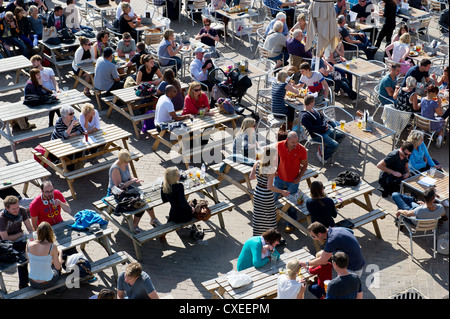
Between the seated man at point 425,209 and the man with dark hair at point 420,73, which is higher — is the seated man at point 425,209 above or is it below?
below

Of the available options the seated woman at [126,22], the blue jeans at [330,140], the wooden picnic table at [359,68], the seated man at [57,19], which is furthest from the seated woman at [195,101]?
the seated man at [57,19]

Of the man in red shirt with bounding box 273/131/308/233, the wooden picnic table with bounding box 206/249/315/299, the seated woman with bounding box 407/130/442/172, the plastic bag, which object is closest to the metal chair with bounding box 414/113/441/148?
the seated woman with bounding box 407/130/442/172

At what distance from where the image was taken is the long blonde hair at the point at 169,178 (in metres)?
9.26

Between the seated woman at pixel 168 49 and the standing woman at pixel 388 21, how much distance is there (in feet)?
18.7

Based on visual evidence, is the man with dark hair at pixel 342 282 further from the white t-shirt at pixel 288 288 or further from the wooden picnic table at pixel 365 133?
the wooden picnic table at pixel 365 133

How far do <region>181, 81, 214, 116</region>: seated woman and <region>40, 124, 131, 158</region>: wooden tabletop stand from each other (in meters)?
1.36

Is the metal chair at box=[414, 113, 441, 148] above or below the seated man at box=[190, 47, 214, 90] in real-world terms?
below

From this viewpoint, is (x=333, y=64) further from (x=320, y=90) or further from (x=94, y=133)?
(x=94, y=133)

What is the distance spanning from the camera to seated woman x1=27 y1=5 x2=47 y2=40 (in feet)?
53.0

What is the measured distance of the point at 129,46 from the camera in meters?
14.8

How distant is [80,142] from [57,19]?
18.4 ft

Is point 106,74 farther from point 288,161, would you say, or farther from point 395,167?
point 395,167

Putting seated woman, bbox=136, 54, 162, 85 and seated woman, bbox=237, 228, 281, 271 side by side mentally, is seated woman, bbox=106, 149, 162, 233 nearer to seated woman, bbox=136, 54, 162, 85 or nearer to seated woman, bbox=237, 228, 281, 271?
seated woman, bbox=237, 228, 281, 271

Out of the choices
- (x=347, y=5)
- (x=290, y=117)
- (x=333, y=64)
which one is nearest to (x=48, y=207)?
(x=290, y=117)
